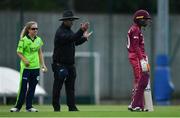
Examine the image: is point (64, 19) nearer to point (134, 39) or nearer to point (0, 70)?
point (134, 39)

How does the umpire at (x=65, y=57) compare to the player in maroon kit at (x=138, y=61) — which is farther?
the umpire at (x=65, y=57)

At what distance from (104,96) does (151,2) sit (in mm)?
3560

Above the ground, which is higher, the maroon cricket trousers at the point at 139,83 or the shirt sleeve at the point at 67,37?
the shirt sleeve at the point at 67,37

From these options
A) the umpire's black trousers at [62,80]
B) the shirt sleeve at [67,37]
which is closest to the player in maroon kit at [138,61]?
the shirt sleeve at [67,37]

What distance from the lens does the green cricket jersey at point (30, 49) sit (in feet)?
66.0

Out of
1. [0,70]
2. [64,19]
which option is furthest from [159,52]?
[64,19]

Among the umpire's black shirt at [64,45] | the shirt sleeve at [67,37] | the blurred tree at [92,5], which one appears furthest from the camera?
the blurred tree at [92,5]

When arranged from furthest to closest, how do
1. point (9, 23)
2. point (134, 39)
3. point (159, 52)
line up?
point (9, 23) → point (159, 52) → point (134, 39)

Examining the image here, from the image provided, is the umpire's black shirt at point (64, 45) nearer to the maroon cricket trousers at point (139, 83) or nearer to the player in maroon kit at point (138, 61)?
the player in maroon kit at point (138, 61)

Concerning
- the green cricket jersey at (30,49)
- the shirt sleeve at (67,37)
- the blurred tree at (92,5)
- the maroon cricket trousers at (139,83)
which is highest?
the blurred tree at (92,5)

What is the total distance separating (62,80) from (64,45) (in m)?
0.75

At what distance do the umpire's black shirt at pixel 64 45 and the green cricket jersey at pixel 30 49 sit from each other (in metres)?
Answer: 0.40

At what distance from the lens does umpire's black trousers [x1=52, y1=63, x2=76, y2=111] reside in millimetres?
20094

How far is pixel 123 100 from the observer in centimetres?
3209
